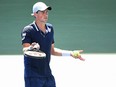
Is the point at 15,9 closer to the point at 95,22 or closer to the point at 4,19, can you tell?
the point at 4,19

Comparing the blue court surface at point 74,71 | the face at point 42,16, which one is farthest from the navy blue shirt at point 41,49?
the blue court surface at point 74,71

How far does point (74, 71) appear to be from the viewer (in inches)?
336

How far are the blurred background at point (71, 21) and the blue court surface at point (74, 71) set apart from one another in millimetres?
709

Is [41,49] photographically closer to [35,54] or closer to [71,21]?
[35,54]

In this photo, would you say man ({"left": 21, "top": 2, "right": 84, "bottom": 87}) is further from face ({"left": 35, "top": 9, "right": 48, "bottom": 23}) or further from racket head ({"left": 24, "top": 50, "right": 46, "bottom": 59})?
racket head ({"left": 24, "top": 50, "right": 46, "bottom": 59})

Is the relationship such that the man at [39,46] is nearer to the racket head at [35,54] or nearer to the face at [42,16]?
the face at [42,16]

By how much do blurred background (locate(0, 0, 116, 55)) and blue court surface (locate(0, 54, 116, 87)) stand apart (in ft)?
2.33

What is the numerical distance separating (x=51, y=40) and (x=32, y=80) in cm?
52

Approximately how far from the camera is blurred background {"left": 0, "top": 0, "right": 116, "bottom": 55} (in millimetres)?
10555

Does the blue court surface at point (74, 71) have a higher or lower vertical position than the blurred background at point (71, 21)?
lower

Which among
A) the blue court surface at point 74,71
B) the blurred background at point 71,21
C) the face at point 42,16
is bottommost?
the blue court surface at point 74,71

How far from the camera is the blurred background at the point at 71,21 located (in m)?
10.6

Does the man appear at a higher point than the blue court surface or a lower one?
higher

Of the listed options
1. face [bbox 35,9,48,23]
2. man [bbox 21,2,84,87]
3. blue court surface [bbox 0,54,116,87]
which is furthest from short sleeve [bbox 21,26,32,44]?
blue court surface [bbox 0,54,116,87]
